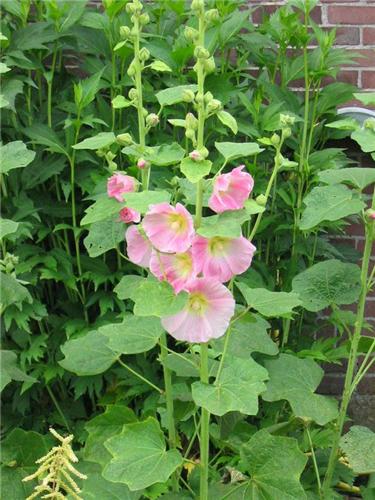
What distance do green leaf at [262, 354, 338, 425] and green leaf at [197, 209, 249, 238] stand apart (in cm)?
49

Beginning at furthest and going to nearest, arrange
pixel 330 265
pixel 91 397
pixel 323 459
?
A: pixel 91 397 < pixel 323 459 < pixel 330 265

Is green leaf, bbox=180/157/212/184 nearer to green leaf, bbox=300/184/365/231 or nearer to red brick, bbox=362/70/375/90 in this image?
green leaf, bbox=300/184/365/231

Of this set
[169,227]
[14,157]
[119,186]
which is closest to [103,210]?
[119,186]

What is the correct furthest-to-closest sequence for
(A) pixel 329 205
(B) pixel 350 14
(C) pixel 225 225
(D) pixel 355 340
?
(B) pixel 350 14 → (D) pixel 355 340 → (A) pixel 329 205 → (C) pixel 225 225

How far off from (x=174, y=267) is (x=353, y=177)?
511 millimetres

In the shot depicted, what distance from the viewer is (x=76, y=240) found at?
2.31 metres

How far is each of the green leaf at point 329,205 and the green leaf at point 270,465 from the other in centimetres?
40

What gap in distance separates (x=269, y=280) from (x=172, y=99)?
119 centimetres

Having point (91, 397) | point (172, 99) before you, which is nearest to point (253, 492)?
point (172, 99)

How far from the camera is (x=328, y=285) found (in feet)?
5.44

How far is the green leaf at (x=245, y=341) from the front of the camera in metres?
1.49

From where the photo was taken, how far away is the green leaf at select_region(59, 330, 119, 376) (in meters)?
1.47

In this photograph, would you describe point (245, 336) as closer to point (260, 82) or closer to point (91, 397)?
point (91, 397)

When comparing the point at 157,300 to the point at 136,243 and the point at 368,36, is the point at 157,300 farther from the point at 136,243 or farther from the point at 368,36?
the point at 368,36
